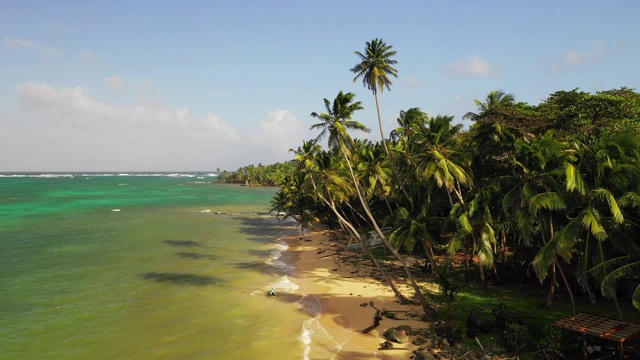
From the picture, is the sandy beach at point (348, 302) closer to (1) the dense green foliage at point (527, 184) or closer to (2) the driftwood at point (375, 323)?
(2) the driftwood at point (375, 323)

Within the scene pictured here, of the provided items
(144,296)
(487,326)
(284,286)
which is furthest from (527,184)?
(144,296)

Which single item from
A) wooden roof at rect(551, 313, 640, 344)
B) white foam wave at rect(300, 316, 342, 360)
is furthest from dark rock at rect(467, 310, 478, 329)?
white foam wave at rect(300, 316, 342, 360)

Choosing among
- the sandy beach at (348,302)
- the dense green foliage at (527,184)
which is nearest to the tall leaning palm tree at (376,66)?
the dense green foliage at (527,184)

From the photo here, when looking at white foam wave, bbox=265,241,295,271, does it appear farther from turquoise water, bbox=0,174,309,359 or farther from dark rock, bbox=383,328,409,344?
dark rock, bbox=383,328,409,344

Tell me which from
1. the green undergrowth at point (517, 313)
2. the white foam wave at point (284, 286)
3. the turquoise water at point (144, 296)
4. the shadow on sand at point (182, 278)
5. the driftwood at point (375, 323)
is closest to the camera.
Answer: the green undergrowth at point (517, 313)

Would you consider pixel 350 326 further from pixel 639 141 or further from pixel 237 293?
pixel 639 141

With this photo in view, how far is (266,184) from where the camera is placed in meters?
185

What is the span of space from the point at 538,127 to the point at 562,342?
15.3 meters

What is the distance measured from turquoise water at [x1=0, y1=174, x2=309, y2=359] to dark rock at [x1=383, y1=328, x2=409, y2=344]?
493 cm

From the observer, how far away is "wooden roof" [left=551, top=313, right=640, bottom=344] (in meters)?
14.4

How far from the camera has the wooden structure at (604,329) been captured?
1438 centimetres

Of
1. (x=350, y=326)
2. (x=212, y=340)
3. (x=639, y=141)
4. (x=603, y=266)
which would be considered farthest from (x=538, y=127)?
(x=212, y=340)

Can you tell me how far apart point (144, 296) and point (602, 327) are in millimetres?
29393

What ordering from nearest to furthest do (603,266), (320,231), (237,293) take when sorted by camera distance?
1. (603,266)
2. (237,293)
3. (320,231)
